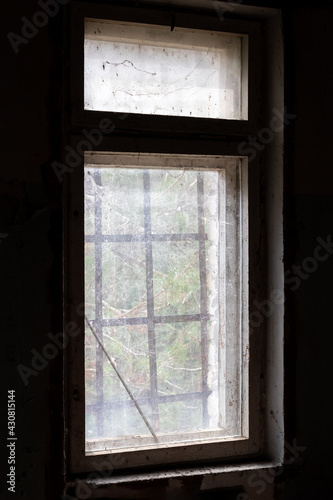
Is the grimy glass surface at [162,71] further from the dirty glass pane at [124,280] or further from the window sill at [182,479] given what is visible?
the window sill at [182,479]

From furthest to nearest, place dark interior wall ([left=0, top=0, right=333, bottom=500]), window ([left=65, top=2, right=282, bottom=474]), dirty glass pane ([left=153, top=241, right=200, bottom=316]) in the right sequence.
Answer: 1. dirty glass pane ([left=153, top=241, right=200, bottom=316])
2. window ([left=65, top=2, right=282, bottom=474])
3. dark interior wall ([left=0, top=0, right=333, bottom=500])

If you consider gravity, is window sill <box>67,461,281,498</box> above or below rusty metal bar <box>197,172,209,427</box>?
below

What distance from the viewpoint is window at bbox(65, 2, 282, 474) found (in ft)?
5.50

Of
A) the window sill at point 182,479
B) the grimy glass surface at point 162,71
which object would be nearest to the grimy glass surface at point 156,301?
the window sill at point 182,479

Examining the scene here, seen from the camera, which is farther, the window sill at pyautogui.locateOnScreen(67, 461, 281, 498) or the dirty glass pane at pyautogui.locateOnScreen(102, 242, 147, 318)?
the dirty glass pane at pyautogui.locateOnScreen(102, 242, 147, 318)

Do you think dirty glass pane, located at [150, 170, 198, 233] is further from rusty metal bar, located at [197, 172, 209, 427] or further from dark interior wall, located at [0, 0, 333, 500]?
dark interior wall, located at [0, 0, 333, 500]

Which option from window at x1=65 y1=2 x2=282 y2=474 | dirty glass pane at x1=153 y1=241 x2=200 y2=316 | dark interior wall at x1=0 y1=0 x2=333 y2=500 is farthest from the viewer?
dirty glass pane at x1=153 y1=241 x2=200 y2=316

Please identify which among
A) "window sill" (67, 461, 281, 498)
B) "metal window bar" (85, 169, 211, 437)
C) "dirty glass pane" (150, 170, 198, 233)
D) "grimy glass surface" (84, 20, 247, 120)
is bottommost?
"window sill" (67, 461, 281, 498)

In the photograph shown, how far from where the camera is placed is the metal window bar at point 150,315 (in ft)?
5.65

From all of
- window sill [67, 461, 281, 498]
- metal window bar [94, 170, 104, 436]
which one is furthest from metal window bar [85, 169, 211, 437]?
window sill [67, 461, 281, 498]

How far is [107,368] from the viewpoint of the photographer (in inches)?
68.1

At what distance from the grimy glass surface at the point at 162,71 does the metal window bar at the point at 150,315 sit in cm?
25
